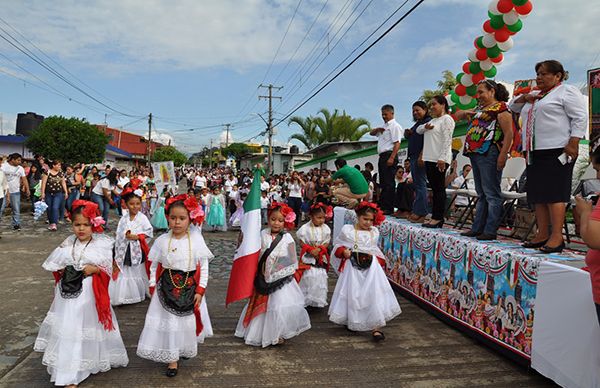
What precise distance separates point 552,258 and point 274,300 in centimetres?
259

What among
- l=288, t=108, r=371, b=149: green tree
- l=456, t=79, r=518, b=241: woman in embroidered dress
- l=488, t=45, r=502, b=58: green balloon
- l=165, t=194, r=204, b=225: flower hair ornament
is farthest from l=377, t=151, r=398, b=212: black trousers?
l=288, t=108, r=371, b=149: green tree

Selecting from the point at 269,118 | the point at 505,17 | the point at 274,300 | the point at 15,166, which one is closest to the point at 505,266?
the point at 274,300

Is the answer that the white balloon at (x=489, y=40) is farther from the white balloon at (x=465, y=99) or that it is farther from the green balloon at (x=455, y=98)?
the green balloon at (x=455, y=98)

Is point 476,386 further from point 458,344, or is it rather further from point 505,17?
point 505,17

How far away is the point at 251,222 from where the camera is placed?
4449 millimetres

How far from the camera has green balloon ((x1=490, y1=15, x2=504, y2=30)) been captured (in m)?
7.83

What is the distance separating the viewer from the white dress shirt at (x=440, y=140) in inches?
218

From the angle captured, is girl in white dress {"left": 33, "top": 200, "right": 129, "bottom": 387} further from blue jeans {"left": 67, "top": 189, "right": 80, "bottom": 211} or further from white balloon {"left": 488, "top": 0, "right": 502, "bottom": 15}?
blue jeans {"left": 67, "top": 189, "right": 80, "bottom": 211}

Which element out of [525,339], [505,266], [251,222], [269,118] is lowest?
[525,339]

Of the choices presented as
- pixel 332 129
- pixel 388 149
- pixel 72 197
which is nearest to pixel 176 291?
pixel 388 149

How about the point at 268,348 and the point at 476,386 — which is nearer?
the point at 476,386

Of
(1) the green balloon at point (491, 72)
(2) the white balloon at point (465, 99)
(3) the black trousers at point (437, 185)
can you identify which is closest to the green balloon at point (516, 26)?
(1) the green balloon at point (491, 72)

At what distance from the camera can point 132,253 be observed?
5938 mm

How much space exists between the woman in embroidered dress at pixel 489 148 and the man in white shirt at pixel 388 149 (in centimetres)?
191
